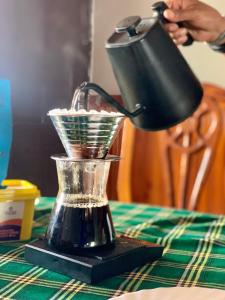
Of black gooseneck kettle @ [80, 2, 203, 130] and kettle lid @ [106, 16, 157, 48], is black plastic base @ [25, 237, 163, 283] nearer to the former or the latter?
black gooseneck kettle @ [80, 2, 203, 130]

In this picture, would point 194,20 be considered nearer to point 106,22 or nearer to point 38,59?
point 106,22

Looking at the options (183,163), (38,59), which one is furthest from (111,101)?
(183,163)

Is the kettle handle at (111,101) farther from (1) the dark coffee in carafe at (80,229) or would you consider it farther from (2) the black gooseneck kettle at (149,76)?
(1) the dark coffee in carafe at (80,229)

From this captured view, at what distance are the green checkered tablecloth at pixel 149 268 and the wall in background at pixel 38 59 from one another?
130 millimetres

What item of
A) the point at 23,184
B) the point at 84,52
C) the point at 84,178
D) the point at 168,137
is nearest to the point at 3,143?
the point at 23,184

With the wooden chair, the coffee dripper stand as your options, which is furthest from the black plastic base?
the wooden chair

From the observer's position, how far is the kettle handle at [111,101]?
0.67 meters

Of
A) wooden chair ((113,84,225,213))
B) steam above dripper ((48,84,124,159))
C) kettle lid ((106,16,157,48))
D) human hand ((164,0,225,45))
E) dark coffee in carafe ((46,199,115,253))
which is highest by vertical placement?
human hand ((164,0,225,45))

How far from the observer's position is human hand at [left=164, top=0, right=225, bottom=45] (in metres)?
0.88

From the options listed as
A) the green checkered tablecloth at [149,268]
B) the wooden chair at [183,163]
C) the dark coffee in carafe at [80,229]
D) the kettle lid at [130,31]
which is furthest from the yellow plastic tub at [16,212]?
the wooden chair at [183,163]

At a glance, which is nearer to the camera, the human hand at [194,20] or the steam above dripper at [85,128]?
the steam above dripper at [85,128]

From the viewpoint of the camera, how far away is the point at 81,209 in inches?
26.5

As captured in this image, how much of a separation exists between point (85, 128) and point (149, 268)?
0.69 ft

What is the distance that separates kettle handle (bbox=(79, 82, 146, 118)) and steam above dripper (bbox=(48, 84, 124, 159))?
11mm
